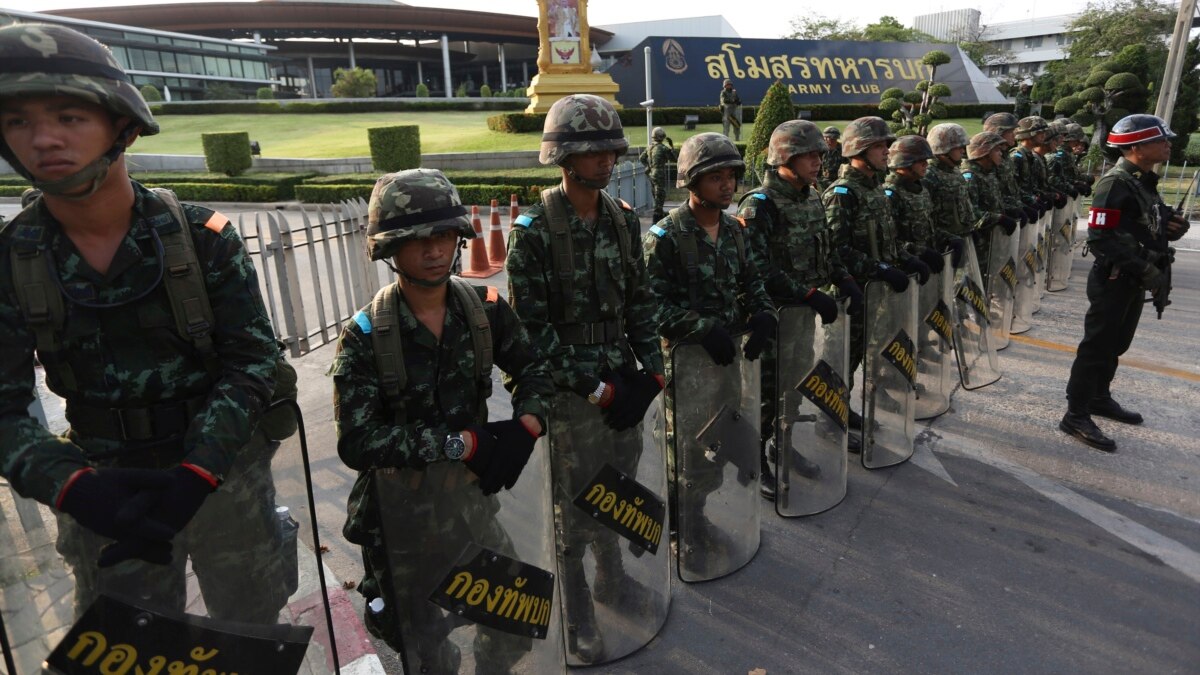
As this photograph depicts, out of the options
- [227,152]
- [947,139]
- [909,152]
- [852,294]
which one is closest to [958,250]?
[909,152]

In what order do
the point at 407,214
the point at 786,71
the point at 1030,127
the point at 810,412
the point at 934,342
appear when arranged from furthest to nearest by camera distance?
the point at 786,71, the point at 1030,127, the point at 934,342, the point at 810,412, the point at 407,214

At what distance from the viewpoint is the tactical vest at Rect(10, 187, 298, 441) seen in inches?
65.7

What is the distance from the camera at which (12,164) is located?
5.48 feet

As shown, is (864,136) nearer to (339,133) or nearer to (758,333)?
(758,333)

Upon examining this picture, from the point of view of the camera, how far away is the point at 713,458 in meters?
3.07

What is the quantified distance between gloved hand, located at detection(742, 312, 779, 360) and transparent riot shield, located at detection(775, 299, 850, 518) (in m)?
0.30

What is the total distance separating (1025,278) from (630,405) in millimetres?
5690

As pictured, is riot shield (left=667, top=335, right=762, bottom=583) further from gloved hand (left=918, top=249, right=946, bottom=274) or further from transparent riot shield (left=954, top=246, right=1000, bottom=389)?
transparent riot shield (left=954, top=246, right=1000, bottom=389)

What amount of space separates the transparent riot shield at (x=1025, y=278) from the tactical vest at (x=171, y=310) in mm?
6346

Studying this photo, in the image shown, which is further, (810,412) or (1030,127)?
(1030,127)

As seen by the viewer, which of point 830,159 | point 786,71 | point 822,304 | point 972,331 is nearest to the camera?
point 822,304

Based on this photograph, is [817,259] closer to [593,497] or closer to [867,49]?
[593,497]

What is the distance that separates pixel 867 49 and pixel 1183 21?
21497 millimetres

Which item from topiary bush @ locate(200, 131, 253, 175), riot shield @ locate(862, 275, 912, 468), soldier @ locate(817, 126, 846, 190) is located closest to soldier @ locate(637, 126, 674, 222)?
soldier @ locate(817, 126, 846, 190)
